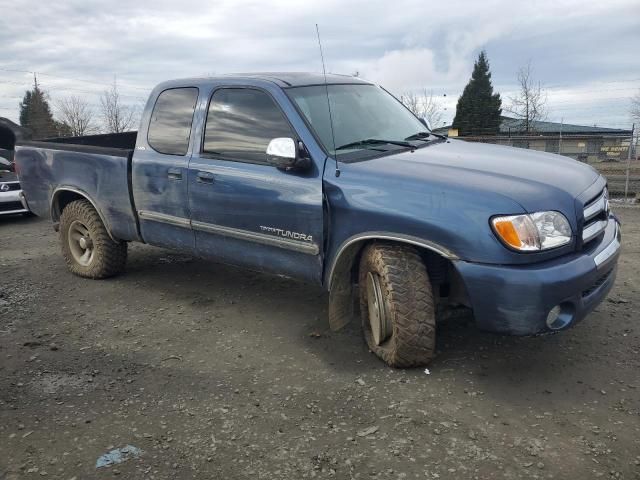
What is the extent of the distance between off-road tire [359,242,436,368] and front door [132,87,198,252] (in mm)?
1864

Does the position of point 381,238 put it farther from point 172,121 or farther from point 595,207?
point 172,121

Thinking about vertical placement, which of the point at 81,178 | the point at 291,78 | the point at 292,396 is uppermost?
the point at 291,78

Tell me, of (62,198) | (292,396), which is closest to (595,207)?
(292,396)

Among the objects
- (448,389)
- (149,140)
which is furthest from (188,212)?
(448,389)

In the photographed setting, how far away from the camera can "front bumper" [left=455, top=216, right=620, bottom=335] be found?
3.08 metres

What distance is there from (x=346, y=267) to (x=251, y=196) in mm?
870

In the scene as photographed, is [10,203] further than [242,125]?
Yes

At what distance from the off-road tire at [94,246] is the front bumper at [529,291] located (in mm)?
3757

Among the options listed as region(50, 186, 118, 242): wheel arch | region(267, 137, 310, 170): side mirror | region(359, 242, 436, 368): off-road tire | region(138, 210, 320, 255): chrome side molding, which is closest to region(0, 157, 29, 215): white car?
region(50, 186, 118, 242): wheel arch

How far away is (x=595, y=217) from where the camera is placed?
142 inches

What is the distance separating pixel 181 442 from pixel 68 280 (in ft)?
11.7

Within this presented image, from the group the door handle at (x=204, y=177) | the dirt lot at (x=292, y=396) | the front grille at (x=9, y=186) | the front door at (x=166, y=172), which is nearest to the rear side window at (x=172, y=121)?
the front door at (x=166, y=172)

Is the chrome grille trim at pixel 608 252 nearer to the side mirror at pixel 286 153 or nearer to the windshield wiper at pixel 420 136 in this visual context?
the windshield wiper at pixel 420 136

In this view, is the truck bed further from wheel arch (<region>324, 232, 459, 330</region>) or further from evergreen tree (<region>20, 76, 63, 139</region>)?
evergreen tree (<region>20, 76, 63, 139</region>)
